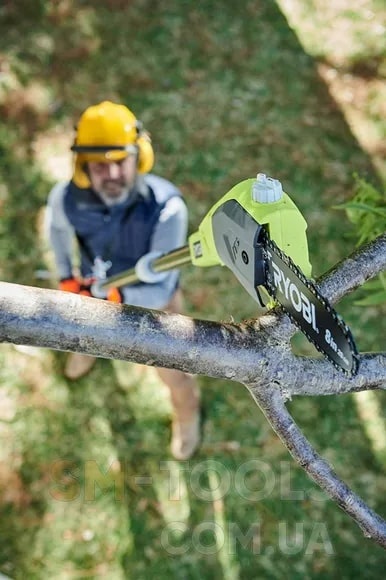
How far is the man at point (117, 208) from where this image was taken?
2.85 m

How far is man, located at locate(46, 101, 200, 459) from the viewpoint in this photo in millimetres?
2852

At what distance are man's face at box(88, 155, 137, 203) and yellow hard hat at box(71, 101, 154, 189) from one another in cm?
3

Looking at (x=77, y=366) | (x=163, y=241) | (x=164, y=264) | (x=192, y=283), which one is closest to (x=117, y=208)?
(x=163, y=241)

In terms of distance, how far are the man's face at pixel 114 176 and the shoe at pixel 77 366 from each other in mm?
1302

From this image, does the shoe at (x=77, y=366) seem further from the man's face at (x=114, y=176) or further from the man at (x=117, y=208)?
the man's face at (x=114, y=176)

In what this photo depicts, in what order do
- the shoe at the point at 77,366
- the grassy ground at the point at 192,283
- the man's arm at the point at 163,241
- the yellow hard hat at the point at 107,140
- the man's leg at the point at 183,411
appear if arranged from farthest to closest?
the shoe at the point at 77,366
the grassy ground at the point at 192,283
the man's leg at the point at 183,411
the man's arm at the point at 163,241
the yellow hard hat at the point at 107,140

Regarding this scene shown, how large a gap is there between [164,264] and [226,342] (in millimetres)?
896

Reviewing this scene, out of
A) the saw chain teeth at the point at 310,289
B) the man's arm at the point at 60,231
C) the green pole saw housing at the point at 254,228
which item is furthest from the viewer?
the man's arm at the point at 60,231

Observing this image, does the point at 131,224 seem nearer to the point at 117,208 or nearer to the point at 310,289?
the point at 117,208

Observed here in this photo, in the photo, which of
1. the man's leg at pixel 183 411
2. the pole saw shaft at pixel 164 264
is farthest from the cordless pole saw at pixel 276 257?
the man's leg at pixel 183 411

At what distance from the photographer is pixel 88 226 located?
3.05 metres

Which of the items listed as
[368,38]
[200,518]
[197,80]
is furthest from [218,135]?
[200,518]

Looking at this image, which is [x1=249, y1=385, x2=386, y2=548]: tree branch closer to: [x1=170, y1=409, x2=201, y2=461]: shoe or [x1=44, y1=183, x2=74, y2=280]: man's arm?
[x1=44, y1=183, x2=74, y2=280]: man's arm

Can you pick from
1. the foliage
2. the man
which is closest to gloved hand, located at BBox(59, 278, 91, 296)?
the man
